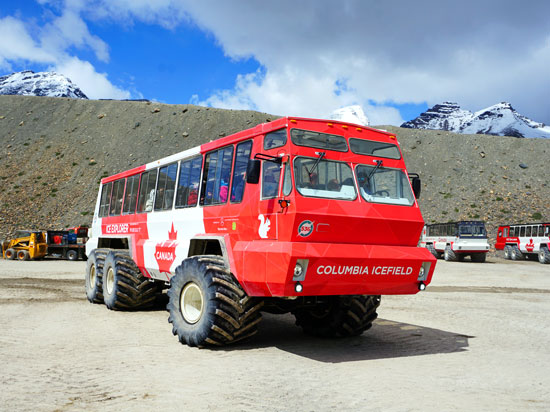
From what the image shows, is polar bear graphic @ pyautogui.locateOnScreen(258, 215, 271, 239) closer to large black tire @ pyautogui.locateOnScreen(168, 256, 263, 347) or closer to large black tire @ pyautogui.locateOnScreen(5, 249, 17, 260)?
large black tire @ pyautogui.locateOnScreen(168, 256, 263, 347)

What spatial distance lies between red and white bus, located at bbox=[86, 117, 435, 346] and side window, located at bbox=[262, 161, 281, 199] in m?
0.02

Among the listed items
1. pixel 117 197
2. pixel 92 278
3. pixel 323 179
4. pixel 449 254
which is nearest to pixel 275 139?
pixel 323 179

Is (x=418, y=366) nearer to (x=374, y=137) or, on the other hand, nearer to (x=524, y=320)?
(x=374, y=137)

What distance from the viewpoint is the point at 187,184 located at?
953 centimetres

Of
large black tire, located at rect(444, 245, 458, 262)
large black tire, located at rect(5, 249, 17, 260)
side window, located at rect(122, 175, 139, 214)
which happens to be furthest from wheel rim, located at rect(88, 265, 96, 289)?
large black tire, located at rect(444, 245, 458, 262)

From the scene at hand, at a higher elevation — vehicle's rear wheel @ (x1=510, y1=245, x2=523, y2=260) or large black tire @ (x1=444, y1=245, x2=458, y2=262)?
vehicle's rear wheel @ (x1=510, y1=245, x2=523, y2=260)

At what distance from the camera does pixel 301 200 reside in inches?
267

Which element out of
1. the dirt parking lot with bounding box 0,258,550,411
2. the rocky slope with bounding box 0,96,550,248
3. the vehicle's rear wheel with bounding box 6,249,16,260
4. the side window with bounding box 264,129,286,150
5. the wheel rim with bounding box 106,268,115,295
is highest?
the rocky slope with bounding box 0,96,550,248

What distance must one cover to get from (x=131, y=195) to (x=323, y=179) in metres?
6.72

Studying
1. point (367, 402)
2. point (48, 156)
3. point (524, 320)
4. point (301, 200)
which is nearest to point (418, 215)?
point (301, 200)

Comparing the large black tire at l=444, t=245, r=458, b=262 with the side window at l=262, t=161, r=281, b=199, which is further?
the large black tire at l=444, t=245, r=458, b=262

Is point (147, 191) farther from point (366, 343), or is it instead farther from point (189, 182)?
point (366, 343)

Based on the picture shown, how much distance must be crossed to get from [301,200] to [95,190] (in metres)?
51.1

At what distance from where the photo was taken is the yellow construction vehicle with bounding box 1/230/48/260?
32.6 metres
